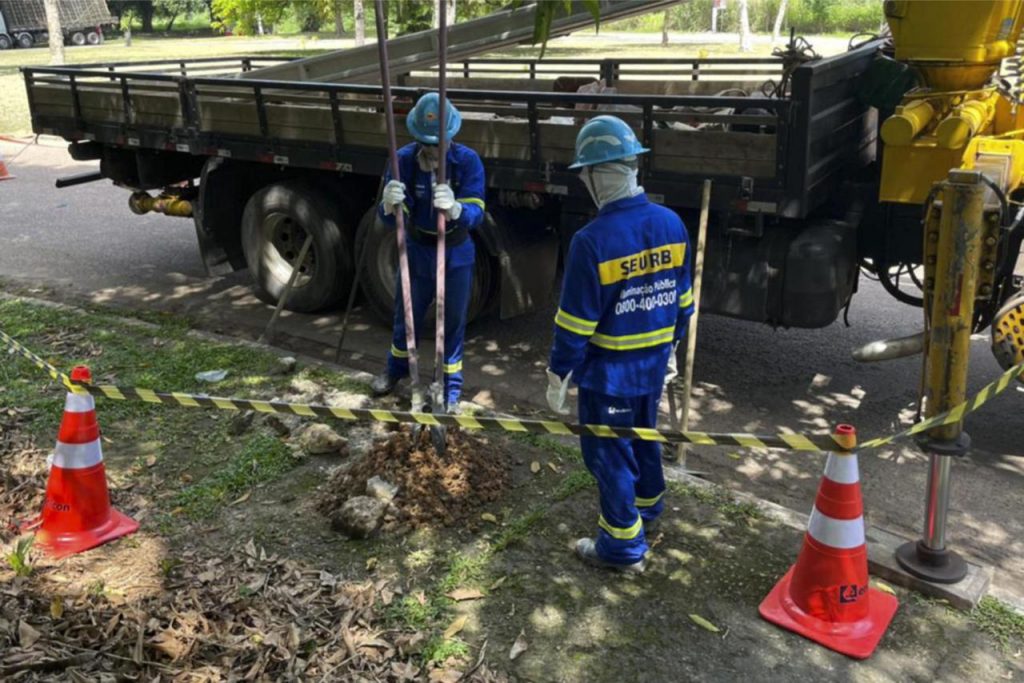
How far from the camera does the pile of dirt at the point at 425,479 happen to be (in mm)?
4438

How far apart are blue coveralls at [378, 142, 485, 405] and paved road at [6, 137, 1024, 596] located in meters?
0.63

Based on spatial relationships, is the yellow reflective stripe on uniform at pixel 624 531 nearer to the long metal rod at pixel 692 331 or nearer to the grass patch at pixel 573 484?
the grass patch at pixel 573 484

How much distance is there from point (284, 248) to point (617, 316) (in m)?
4.83

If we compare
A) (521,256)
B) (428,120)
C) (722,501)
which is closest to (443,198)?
(428,120)

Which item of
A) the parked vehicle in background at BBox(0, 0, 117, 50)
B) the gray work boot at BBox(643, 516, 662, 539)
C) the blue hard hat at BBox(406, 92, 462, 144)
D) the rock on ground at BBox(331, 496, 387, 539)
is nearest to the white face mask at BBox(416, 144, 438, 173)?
the blue hard hat at BBox(406, 92, 462, 144)

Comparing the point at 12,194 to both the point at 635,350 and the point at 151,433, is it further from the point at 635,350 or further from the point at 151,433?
the point at 635,350

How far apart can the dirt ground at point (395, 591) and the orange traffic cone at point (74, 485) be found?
0.40 ft

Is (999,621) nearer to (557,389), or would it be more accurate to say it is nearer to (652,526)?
(652,526)

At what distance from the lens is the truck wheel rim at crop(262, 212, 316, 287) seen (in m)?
7.80

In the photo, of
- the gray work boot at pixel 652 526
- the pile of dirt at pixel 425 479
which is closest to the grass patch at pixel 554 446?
the pile of dirt at pixel 425 479

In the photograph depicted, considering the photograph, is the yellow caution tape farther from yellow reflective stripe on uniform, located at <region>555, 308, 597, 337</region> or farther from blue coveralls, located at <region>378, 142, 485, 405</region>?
blue coveralls, located at <region>378, 142, 485, 405</region>

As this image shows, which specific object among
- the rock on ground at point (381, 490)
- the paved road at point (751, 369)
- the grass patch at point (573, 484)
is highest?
the rock on ground at point (381, 490)

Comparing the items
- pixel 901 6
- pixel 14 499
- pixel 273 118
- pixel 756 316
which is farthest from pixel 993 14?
pixel 14 499

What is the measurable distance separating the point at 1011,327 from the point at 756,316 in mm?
1470
